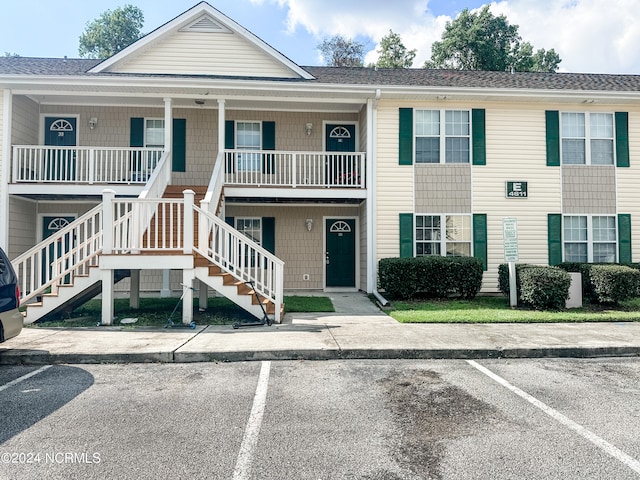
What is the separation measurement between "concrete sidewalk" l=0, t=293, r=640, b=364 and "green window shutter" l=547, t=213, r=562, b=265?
4.10 metres

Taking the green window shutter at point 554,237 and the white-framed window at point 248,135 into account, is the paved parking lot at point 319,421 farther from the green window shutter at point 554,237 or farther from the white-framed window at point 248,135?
the white-framed window at point 248,135

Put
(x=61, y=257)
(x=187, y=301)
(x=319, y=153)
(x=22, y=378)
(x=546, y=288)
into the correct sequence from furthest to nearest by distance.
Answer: (x=319, y=153) < (x=546, y=288) < (x=61, y=257) < (x=187, y=301) < (x=22, y=378)

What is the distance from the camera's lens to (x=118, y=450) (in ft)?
10.3

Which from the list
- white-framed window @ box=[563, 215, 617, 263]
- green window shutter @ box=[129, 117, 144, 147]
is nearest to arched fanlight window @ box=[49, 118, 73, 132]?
green window shutter @ box=[129, 117, 144, 147]

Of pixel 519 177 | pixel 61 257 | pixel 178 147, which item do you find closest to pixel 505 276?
pixel 519 177

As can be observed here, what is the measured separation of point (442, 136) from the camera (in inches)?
471

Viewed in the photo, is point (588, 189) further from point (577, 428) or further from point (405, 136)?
point (577, 428)

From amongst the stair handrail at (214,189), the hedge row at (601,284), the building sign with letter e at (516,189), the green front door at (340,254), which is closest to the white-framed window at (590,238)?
the building sign with letter e at (516,189)

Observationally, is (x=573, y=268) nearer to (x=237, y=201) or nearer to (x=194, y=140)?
(x=237, y=201)

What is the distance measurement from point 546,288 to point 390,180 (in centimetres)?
487

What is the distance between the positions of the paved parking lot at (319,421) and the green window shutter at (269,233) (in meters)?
7.51

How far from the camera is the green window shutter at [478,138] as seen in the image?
12.0 m

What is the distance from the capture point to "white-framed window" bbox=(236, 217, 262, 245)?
13.1 metres

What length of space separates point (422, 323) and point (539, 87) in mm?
8236
